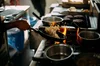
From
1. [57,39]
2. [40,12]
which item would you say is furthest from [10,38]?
[57,39]

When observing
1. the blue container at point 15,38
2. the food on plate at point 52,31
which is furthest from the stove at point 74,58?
the blue container at point 15,38

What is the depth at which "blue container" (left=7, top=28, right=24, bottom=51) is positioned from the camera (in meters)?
2.74

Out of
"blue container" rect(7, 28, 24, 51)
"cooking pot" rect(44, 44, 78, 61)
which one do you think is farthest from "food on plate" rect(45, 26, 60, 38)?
"blue container" rect(7, 28, 24, 51)

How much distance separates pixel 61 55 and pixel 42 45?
0.23 meters

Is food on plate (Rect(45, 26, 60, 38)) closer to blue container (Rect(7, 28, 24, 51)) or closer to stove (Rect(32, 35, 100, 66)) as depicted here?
stove (Rect(32, 35, 100, 66))

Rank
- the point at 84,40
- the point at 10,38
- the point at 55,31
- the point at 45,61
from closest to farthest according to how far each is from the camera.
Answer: the point at 45,61 < the point at 84,40 < the point at 55,31 < the point at 10,38

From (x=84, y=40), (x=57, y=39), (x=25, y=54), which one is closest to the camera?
(x=84, y=40)

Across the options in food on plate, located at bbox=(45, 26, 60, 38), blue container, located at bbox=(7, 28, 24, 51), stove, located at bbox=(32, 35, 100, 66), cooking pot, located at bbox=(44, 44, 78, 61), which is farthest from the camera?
blue container, located at bbox=(7, 28, 24, 51)

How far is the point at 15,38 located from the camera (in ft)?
9.21

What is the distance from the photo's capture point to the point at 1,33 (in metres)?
1.33

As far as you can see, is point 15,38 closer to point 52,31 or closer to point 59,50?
point 52,31

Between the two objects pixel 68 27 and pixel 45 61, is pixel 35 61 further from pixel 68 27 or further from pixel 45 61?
pixel 68 27

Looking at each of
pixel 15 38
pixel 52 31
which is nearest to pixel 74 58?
pixel 52 31

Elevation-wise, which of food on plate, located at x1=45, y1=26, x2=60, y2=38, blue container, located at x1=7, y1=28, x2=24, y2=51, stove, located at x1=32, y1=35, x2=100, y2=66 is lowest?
blue container, located at x1=7, y1=28, x2=24, y2=51
